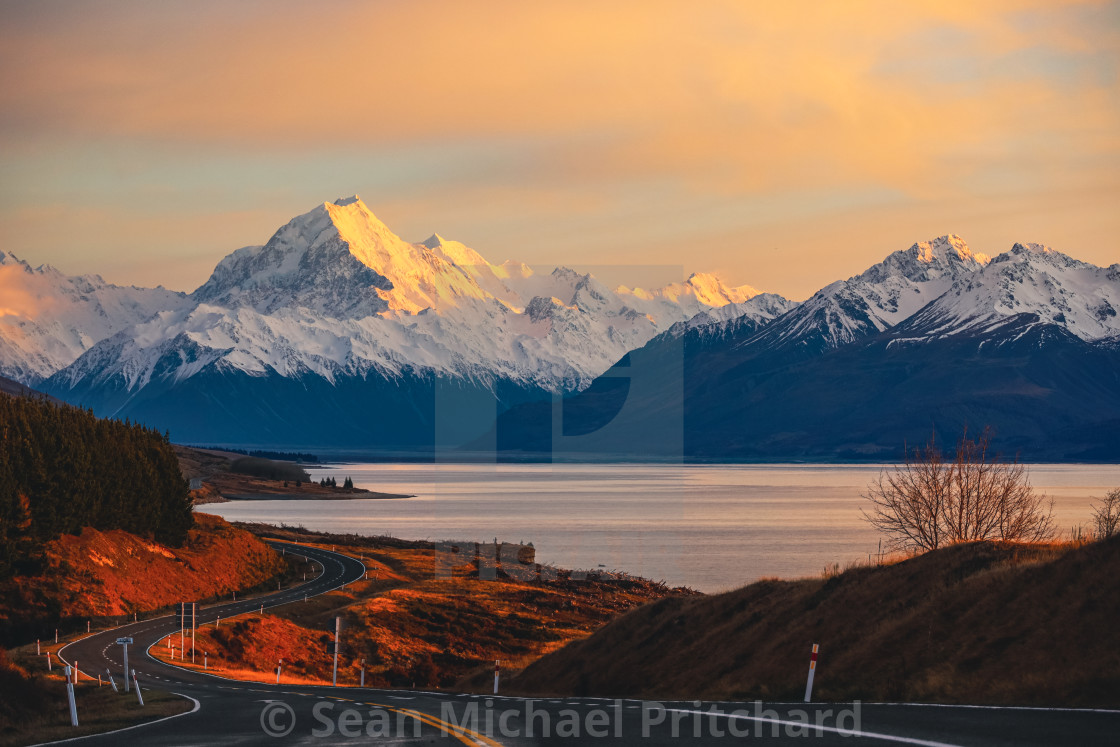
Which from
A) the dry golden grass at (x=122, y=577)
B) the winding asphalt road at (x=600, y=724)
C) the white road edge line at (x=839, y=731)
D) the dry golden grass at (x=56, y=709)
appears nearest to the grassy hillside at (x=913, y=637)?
the winding asphalt road at (x=600, y=724)

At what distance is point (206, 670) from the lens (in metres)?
54.5

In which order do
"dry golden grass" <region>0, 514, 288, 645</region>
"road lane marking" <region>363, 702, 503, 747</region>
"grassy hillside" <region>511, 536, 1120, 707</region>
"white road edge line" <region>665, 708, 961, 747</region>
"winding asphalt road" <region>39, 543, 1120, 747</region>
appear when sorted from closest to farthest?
"white road edge line" <region>665, 708, 961, 747</region> < "winding asphalt road" <region>39, 543, 1120, 747</region> < "road lane marking" <region>363, 702, 503, 747</region> < "grassy hillside" <region>511, 536, 1120, 707</region> < "dry golden grass" <region>0, 514, 288, 645</region>

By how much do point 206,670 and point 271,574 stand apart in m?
45.4

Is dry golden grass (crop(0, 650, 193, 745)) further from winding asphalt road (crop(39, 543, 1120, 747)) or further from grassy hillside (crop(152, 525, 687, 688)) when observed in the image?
grassy hillside (crop(152, 525, 687, 688))

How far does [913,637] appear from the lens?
94.3ft

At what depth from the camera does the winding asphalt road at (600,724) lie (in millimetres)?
16578

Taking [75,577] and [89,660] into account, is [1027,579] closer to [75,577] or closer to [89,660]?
[89,660]

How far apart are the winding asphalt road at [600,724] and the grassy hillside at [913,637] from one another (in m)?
3.52

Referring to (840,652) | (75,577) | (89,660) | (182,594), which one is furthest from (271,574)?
(840,652)

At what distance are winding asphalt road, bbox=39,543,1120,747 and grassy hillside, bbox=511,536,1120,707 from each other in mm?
3520

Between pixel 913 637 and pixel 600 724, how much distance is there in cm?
1166

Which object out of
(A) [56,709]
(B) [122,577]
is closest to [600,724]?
(A) [56,709]

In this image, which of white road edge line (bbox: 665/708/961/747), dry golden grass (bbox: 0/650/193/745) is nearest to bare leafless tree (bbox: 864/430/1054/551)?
dry golden grass (bbox: 0/650/193/745)

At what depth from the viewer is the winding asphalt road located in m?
16.6
